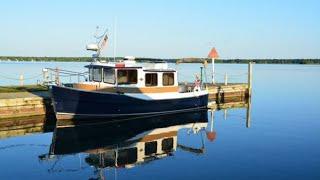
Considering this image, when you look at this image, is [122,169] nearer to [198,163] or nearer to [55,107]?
[198,163]

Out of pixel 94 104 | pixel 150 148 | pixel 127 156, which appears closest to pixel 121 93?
pixel 94 104

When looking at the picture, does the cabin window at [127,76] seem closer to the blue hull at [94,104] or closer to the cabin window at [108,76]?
the cabin window at [108,76]

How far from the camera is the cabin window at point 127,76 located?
24047 mm

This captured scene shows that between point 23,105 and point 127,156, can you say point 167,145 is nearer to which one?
point 127,156

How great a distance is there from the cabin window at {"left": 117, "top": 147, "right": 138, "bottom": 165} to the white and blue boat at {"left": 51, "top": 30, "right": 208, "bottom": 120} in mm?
5945

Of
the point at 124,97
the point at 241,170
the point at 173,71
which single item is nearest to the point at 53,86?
the point at 124,97

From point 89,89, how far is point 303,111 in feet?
50.2

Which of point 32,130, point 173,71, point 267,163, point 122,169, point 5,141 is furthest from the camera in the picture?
point 173,71

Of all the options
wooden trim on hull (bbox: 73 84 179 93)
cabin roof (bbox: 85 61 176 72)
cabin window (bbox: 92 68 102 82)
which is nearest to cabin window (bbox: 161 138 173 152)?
wooden trim on hull (bbox: 73 84 179 93)

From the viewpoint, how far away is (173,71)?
25.8 m

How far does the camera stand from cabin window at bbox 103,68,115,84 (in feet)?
79.0

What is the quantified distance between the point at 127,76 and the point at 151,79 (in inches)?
58.5

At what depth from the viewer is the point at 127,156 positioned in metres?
16.3

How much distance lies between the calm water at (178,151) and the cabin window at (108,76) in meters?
2.48
